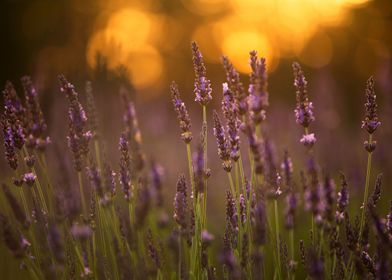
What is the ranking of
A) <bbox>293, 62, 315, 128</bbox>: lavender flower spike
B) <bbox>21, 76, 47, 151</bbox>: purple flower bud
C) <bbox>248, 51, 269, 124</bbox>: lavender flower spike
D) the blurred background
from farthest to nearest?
the blurred background → <bbox>293, 62, 315, 128</bbox>: lavender flower spike → <bbox>21, 76, 47, 151</bbox>: purple flower bud → <bbox>248, 51, 269, 124</bbox>: lavender flower spike

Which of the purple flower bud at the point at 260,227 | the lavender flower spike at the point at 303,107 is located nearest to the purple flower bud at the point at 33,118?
the purple flower bud at the point at 260,227

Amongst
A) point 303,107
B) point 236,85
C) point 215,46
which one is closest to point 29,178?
point 236,85

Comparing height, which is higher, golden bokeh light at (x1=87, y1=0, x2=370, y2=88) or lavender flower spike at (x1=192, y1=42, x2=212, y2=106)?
golden bokeh light at (x1=87, y1=0, x2=370, y2=88)

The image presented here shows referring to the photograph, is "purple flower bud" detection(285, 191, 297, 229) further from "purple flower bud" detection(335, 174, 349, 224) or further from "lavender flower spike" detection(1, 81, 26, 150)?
"lavender flower spike" detection(1, 81, 26, 150)

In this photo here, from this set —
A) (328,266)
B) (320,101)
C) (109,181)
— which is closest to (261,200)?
(328,266)

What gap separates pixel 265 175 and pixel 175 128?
11.2 meters

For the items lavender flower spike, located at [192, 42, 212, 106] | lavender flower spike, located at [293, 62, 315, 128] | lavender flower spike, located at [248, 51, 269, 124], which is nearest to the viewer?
lavender flower spike, located at [248, 51, 269, 124]

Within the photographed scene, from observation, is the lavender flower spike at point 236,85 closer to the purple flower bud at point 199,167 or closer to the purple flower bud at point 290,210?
A: the purple flower bud at point 199,167

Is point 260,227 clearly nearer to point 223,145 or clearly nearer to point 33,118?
point 223,145

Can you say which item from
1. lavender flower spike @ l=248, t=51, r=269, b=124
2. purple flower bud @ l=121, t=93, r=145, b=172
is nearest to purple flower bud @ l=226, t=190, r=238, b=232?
lavender flower spike @ l=248, t=51, r=269, b=124

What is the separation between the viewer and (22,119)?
228cm

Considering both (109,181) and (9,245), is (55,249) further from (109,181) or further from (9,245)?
(109,181)

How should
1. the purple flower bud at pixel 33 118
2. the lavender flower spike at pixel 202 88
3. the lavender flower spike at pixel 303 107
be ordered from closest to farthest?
the purple flower bud at pixel 33 118 → the lavender flower spike at pixel 303 107 → the lavender flower spike at pixel 202 88

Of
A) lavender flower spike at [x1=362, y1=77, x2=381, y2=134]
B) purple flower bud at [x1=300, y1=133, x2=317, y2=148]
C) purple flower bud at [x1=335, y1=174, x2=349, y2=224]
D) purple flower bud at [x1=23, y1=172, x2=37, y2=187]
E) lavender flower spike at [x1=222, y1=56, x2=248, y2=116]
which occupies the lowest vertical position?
purple flower bud at [x1=335, y1=174, x2=349, y2=224]
